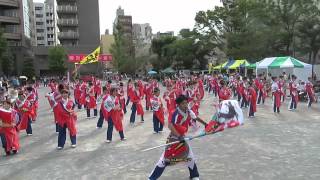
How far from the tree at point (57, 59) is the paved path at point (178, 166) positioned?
171ft

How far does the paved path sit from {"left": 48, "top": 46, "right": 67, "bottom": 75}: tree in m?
52.2

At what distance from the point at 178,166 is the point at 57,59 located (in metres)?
59.6

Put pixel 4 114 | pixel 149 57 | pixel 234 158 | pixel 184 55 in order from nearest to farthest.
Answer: pixel 234 158
pixel 4 114
pixel 184 55
pixel 149 57

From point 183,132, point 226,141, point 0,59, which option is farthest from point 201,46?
point 183,132

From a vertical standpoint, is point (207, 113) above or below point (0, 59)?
below

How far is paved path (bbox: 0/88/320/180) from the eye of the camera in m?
8.14

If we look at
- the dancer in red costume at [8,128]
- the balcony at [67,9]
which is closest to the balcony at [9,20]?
the balcony at [67,9]

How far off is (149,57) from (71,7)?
16.9 m

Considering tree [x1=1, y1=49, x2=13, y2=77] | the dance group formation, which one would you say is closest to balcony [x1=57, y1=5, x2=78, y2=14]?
tree [x1=1, y1=49, x2=13, y2=77]

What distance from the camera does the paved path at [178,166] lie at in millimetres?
8141

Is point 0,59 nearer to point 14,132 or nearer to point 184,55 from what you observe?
point 184,55

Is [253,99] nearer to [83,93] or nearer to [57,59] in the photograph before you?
[83,93]

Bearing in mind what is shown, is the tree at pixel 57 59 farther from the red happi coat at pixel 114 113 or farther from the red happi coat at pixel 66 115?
the red happi coat at pixel 66 115

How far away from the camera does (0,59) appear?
56.8m
